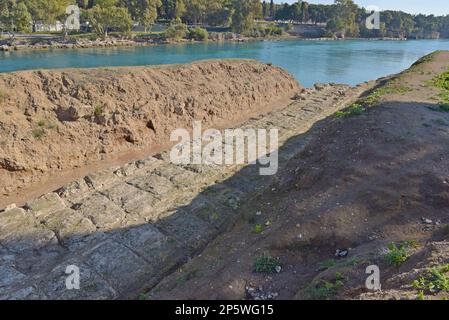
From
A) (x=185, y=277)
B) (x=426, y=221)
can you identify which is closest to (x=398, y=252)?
(x=426, y=221)

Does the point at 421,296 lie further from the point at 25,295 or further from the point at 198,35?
the point at 198,35

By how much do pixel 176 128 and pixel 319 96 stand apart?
41.9 ft

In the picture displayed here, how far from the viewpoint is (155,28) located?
83562 millimetres

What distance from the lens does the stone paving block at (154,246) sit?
28.9ft

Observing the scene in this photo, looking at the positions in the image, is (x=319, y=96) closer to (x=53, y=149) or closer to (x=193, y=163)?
(x=193, y=163)

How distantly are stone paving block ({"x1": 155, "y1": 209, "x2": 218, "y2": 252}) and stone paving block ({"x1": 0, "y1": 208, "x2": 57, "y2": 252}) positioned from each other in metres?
2.83

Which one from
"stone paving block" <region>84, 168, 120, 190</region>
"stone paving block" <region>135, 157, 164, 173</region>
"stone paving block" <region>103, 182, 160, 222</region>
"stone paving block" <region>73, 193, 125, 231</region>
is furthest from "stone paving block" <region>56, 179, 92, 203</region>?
"stone paving block" <region>135, 157, 164, 173</region>

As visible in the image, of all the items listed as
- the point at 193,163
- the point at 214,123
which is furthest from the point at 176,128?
the point at 193,163

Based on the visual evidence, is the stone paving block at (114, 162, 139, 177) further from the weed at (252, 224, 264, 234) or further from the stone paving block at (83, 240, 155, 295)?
the weed at (252, 224, 264, 234)

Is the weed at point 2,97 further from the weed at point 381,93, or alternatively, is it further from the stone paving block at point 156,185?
the weed at point 381,93

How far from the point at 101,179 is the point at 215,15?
87698mm

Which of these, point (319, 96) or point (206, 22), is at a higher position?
point (206, 22)

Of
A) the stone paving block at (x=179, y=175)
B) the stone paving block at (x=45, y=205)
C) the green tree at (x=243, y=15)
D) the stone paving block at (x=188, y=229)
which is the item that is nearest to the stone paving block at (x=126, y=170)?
the stone paving block at (x=179, y=175)

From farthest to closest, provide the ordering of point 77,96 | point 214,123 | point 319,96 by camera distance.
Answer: point 319,96
point 214,123
point 77,96
